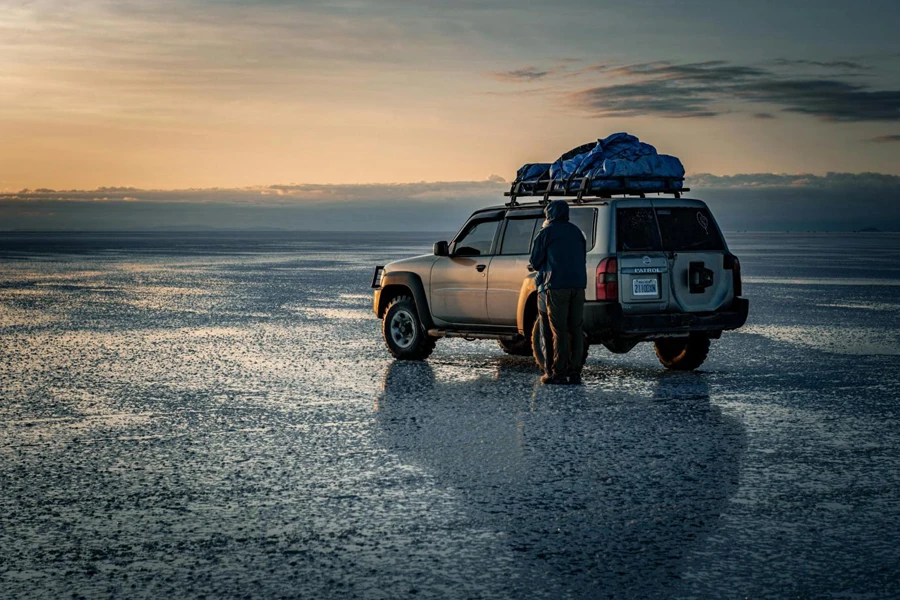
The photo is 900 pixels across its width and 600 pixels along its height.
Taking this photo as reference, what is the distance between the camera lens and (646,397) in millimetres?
10578

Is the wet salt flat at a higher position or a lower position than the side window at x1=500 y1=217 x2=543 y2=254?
lower

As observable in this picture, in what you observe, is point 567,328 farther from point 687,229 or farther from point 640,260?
point 687,229

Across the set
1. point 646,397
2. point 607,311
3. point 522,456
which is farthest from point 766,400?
point 522,456

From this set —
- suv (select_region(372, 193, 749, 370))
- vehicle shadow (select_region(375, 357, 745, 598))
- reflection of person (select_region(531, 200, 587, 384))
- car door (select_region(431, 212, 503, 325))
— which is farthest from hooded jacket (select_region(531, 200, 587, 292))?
car door (select_region(431, 212, 503, 325))

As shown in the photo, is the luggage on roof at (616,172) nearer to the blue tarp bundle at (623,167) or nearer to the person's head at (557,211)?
the blue tarp bundle at (623,167)

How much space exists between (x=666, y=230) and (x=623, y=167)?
0.85 metres

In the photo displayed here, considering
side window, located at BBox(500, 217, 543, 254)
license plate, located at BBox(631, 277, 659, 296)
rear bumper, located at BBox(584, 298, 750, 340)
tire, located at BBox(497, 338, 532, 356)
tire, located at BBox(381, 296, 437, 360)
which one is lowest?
tire, located at BBox(497, 338, 532, 356)

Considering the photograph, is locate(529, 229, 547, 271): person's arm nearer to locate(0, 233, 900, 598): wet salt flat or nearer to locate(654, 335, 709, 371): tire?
locate(0, 233, 900, 598): wet salt flat

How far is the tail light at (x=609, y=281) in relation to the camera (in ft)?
38.3

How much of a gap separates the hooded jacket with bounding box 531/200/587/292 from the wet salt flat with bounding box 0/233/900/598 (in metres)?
1.08

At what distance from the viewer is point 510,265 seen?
502 inches

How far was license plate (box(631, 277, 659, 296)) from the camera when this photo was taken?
11.7m

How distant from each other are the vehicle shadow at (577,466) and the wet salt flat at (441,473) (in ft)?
0.07

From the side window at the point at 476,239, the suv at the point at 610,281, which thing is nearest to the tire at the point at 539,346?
the suv at the point at 610,281
